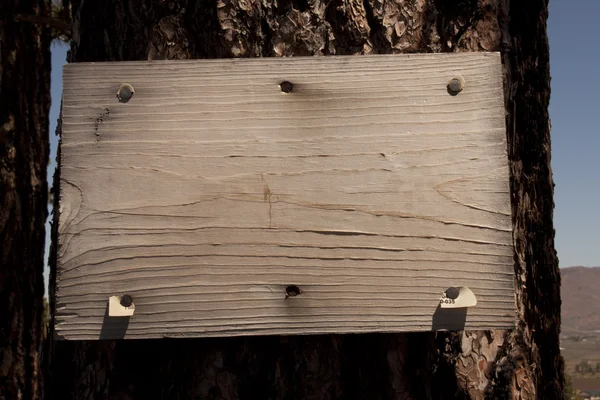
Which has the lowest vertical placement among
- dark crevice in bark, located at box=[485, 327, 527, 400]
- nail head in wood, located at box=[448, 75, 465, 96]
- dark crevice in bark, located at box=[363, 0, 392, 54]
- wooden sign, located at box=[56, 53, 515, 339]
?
dark crevice in bark, located at box=[485, 327, 527, 400]

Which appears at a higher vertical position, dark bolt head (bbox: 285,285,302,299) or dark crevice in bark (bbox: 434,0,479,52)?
dark crevice in bark (bbox: 434,0,479,52)

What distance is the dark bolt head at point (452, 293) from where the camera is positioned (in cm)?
134

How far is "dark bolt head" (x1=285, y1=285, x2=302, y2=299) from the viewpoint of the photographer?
1.34m

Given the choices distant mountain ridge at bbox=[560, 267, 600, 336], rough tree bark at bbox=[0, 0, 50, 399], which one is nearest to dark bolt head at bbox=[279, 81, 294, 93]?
rough tree bark at bbox=[0, 0, 50, 399]

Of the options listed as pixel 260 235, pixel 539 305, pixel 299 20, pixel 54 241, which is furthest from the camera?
pixel 54 241

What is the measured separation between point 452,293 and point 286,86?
562mm

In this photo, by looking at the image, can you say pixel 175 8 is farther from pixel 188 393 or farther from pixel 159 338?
pixel 188 393

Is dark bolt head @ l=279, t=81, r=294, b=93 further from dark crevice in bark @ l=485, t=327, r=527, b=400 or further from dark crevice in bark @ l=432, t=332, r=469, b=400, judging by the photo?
dark crevice in bark @ l=485, t=327, r=527, b=400

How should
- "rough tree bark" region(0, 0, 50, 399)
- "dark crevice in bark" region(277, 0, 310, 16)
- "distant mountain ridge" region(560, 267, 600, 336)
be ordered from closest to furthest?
"dark crevice in bark" region(277, 0, 310, 16) < "rough tree bark" region(0, 0, 50, 399) < "distant mountain ridge" region(560, 267, 600, 336)

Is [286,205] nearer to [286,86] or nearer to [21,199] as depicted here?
[286,86]

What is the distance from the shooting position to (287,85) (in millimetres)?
1398

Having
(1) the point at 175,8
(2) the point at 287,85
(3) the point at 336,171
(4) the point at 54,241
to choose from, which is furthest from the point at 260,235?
(4) the point at 54,241

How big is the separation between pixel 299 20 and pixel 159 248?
23.5 inches

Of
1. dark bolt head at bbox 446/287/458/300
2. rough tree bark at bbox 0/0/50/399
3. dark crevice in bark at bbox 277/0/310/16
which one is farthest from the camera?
rough tree bark at bbox 0/0/50/399
